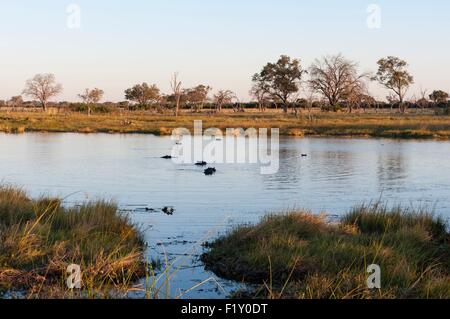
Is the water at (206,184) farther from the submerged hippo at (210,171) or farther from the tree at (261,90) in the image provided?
the tree at (261,90)

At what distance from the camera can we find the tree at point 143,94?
132 m

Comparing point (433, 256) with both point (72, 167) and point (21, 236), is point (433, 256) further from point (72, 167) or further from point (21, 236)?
point (72, 167)

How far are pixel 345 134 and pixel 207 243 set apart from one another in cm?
4197

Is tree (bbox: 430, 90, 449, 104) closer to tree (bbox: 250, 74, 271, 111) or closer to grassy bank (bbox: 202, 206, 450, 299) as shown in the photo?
tree (bbox: 250, 74, 271, 111)

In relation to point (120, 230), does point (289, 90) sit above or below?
above

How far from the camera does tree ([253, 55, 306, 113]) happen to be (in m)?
102

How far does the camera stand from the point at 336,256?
8953 millimetres

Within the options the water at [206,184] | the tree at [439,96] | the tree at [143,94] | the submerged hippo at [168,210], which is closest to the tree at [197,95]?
the tree at [143,94]

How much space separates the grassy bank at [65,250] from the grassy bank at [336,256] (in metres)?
1.59

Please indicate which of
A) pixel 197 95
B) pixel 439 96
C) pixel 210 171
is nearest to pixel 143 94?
pixel 197 95

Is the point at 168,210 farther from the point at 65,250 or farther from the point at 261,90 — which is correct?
the point at 261,90
